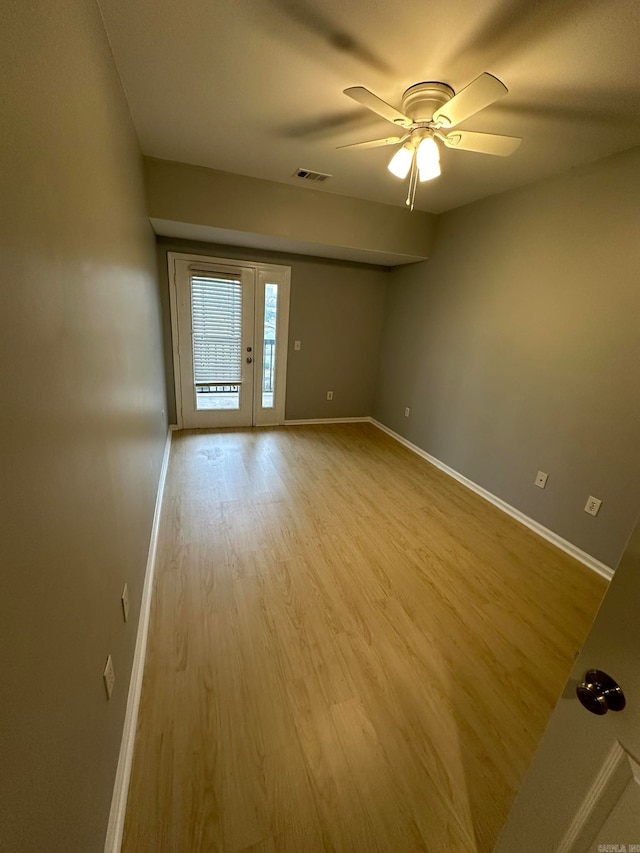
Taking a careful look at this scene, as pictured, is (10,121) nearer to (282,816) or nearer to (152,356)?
(282,816)

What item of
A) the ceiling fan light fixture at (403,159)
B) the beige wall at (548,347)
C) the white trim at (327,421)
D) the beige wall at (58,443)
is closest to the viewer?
the beige wall at (58,443)

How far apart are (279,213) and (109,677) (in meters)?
3.45

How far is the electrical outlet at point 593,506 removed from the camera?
Answer: 7.44ft

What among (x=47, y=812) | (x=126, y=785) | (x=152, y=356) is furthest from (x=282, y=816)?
(x=152, y=356)

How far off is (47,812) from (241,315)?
13.0ft

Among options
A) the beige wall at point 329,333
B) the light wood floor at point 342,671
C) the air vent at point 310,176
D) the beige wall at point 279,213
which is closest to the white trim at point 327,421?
the beige wall at point 329,333

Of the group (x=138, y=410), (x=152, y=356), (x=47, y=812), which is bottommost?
(x=47, y=812)

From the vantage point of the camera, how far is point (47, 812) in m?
0.60

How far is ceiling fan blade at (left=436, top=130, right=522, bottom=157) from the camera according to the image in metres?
1.66

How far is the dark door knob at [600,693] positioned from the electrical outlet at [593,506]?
2.12 metres

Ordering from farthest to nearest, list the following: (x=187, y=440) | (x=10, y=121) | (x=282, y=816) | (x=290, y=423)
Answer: (x=290, y=423) < (x=187, y=440) < (x=282, y=816) < (x=10, y=121)

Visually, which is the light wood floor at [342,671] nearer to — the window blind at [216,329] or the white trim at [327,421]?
the window blind at [216,329]

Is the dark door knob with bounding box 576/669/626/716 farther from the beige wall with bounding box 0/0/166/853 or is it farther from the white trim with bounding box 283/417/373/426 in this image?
the white trim with bounding box 283/417/373/426

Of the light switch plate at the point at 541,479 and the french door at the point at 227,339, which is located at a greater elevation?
the french door at the point at 227,339
